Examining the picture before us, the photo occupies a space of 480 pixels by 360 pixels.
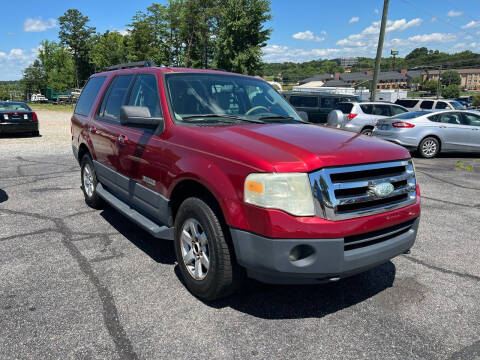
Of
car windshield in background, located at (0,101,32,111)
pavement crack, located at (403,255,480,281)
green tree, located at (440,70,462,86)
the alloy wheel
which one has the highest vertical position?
green tree, located at (440,70,462,86)

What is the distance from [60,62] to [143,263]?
65.4m

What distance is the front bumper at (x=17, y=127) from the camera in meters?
14.4

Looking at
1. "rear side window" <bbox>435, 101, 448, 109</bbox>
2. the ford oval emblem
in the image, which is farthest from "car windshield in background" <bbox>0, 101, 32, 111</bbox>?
"rear side window" <bbox>435, 101, 448, 109</bbox>

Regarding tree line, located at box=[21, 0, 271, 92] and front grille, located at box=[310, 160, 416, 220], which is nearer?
front grille, located at box=[310, 160, 416, 220]

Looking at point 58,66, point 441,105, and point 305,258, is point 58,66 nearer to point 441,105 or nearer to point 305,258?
point 441,105

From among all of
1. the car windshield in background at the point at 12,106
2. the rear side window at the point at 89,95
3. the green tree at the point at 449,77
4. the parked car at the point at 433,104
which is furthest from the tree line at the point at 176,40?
the green tree at the point at 449,77

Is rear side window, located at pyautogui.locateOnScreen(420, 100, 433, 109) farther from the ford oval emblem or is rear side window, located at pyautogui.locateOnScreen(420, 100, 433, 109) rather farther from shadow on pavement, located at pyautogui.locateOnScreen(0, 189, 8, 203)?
shadow on pavement, located at pyautogui.locateOnScreen(0, 189, 8, 203)

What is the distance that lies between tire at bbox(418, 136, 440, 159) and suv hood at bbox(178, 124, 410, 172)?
947 centimetres

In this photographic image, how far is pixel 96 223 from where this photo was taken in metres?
5.04

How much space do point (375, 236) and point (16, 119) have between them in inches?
617

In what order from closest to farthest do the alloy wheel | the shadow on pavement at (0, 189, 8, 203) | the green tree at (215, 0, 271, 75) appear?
the alloy wheel < the shadow on pavement at (0, 189, 8, 203) < the green tree at (215, 0, 271, 75)

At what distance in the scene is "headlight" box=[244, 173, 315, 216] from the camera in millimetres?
2477

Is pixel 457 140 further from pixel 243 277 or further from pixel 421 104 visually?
pixel 243 277

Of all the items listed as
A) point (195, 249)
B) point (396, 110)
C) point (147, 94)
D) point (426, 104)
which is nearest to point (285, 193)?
point (195, 249)
